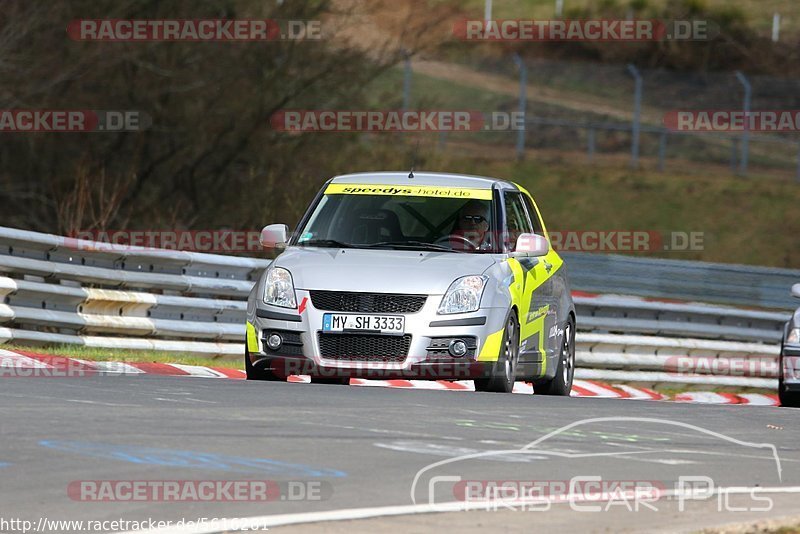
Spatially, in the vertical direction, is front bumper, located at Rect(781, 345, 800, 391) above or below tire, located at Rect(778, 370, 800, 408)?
above

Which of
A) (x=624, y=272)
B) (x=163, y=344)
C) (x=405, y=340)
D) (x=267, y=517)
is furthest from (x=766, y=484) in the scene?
(x=624, y=272)

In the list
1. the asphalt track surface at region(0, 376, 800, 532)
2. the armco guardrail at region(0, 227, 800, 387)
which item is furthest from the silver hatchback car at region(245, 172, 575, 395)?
the armco guardrail at region(0, 227, 800, 387)

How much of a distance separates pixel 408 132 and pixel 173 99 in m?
4.49

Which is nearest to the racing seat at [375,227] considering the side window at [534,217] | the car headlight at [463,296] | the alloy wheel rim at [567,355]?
the car headlight at [463,296]

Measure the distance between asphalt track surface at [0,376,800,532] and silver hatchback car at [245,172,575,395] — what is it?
339 mm

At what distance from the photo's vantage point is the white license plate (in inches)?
475

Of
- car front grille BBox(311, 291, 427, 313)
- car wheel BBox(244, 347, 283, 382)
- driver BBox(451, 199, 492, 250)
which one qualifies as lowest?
car wheel BBox(244, 347, 283, 382)

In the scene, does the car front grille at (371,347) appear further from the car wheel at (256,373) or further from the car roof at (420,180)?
the car roof at (420,180)

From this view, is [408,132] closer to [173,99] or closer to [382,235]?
[173,99]

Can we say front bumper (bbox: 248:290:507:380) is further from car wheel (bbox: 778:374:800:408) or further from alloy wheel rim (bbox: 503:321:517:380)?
car wheel (bbox: 778:374:800:408)

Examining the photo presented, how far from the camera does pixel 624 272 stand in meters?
22.6

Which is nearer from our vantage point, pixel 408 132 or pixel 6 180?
pixel 6 180

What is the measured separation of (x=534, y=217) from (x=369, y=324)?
2.96 meters

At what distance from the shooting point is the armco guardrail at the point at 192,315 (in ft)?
48.7
